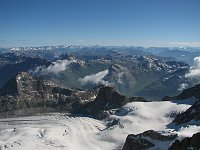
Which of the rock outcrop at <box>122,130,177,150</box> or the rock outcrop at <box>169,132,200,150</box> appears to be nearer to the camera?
the rock outcrop at <box>169,132,200,150</box>

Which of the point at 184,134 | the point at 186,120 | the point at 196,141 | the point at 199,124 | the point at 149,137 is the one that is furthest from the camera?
the point at 186,120

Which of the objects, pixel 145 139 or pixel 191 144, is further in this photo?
pixel 145 139

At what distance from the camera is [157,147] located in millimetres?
150375

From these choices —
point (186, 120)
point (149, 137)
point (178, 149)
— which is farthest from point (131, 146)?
point (178, 149)

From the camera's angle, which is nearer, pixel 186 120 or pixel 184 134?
pixel 184 134

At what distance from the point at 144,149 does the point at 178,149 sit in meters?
43.8

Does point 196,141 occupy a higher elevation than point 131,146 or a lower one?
higher

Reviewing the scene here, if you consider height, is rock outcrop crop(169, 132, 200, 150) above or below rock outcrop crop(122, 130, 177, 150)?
above

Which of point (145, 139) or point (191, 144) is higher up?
point (191, 144)

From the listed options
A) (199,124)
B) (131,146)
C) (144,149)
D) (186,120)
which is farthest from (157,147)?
(186,120)

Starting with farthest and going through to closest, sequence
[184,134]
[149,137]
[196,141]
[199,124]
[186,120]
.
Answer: [186,120], [199,124], [149,137], [184,134], [196,141]

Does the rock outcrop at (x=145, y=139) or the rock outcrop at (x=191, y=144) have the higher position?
the rock outcrop at (x=191, y=144)

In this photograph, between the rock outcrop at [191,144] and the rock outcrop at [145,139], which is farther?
the rock outcrop at [145,139]

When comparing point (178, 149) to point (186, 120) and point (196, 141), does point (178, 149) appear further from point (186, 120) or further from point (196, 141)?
point (186, 120)
